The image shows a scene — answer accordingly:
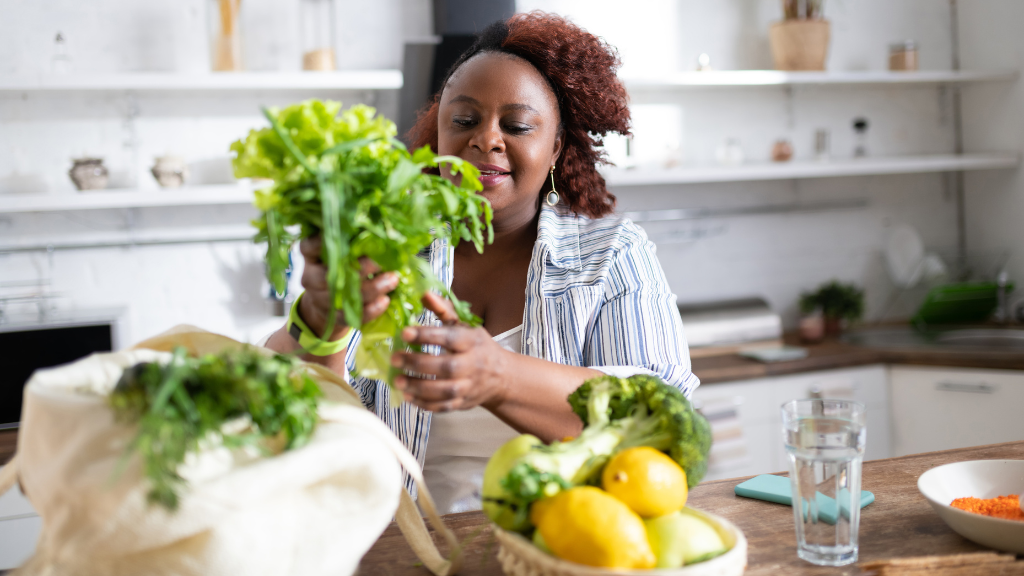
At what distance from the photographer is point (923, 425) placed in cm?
275

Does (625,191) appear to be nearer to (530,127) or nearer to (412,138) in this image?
(412,138)

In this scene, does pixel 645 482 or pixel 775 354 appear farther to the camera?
pixel 775 354

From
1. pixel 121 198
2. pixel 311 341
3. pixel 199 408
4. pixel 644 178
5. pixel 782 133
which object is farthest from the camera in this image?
pixel 782 133

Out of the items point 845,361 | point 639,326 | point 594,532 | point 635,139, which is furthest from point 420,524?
point 635,139

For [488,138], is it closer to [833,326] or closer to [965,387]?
[965,387]

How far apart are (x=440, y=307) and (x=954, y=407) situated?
243 centimetres

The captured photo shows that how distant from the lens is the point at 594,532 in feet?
2.13

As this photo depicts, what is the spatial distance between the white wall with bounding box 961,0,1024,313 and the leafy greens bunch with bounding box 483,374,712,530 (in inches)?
125

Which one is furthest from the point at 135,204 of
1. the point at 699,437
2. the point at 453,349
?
the point at 699,437

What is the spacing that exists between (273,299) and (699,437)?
2.18 meters

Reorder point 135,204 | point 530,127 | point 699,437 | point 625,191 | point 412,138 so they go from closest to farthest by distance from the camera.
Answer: point 699,437 → point 530,127 → point 412,138 → point 135,204 → point 625,191

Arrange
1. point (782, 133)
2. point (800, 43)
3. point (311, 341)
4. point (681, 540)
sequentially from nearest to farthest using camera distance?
point (681, 540) < point (311, 341) < point (800, 43) < point (782, 133)

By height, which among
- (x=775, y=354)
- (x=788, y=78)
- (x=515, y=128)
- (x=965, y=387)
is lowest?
(x=965, y=387)

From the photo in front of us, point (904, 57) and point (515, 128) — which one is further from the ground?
point (904, 57)
